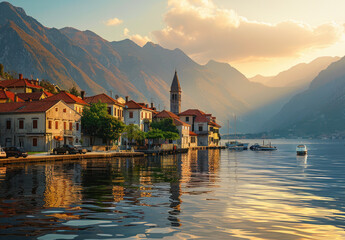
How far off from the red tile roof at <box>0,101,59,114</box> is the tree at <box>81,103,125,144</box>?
1197 cm

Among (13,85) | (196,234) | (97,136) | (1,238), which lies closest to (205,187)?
(196,234)

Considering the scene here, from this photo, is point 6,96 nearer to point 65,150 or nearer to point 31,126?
point 31,126

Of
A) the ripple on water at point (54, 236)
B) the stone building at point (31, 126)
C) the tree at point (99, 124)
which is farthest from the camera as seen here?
the tree at point (99, 124)

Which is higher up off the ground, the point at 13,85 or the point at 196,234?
the point at 13,85

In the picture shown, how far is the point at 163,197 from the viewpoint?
77.5 feet

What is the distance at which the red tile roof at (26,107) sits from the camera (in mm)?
73688

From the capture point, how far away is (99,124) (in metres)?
86.2

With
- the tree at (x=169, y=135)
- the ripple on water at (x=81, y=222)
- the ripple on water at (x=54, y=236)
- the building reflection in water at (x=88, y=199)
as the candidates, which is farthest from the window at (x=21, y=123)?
the ripple on water at (x=54, y=236)

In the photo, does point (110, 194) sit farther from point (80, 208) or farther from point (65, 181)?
point (65, 181)

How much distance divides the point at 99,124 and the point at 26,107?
1730 cm

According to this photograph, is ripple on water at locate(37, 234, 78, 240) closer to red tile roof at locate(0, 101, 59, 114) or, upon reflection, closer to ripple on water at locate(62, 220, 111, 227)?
ripple on water at locate(62, 220, 111, 227)

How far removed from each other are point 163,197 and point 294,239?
11.0 m

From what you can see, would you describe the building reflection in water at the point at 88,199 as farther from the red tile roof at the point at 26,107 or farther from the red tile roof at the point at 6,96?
the red tile roof at the point at 6,96

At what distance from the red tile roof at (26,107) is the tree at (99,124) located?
12.0 meters
